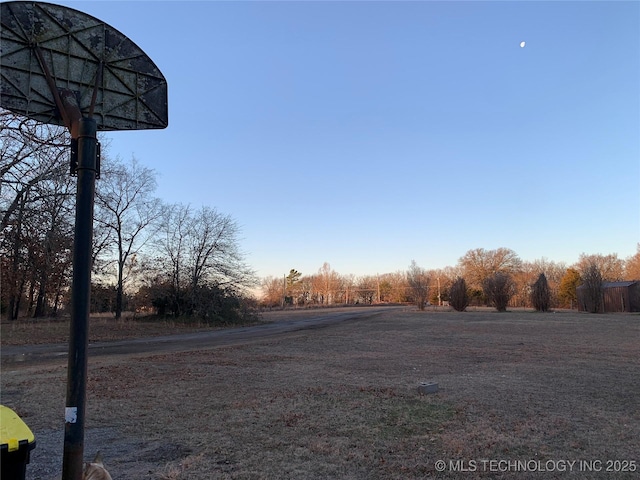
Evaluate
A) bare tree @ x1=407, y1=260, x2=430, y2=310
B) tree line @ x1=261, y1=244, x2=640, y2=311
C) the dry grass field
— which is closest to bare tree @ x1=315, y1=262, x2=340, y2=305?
tree line @ x1=261, y1=244, x2=640, y2=311

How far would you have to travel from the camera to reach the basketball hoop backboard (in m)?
3.26

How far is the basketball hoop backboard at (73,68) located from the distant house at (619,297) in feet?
134

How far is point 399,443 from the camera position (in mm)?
4676

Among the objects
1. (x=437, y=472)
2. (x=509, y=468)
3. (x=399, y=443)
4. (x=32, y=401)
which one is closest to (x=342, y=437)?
(x=399, y=443)

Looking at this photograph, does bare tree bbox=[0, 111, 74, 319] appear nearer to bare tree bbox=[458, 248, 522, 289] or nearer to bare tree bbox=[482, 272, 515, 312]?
bare tree bbox=[482, 272, 515, 312]

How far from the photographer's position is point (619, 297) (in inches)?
1420

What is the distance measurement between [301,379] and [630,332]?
1647 cm

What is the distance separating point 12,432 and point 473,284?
237 feet

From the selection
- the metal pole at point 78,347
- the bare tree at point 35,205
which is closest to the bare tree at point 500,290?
the bare tree at point 35,205

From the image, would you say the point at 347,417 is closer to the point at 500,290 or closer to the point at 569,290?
the point at 500,290

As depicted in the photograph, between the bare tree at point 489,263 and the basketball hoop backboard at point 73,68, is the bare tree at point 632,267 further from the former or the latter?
the basketball hoop backboard at point 73,68

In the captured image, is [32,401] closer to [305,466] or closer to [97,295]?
[305,466]

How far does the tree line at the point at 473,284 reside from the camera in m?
37.3

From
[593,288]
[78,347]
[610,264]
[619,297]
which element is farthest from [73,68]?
[610,264]
